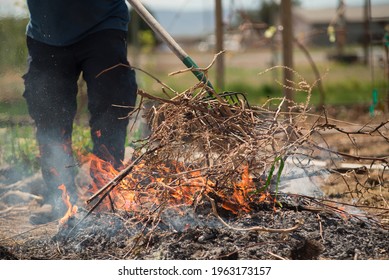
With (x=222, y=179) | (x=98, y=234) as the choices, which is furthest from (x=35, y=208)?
(x=222, y=179)

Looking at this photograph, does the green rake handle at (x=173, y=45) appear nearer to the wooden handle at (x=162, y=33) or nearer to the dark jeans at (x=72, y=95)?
the wooden handle at (x=162, y=33)

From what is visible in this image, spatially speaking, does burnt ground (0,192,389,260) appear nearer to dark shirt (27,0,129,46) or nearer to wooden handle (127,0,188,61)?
wooden handle (127,0,188,61)

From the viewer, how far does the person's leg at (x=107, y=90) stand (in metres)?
5.31

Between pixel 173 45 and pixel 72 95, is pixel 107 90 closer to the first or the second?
pixel 72 95

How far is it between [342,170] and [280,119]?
145cm

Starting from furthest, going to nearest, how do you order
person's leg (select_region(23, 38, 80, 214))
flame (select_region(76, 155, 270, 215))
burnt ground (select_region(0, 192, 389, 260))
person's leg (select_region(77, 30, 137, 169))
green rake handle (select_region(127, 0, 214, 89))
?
person's leg (select_region(23, 38, 80, 214)) → person's leg (select_region(77, 30, 137, 169)) → green rake handle (select_region(127, 0, 214, 89)) → flame (select_region(76, 155, 270, 215)) → burnt ground (select_region(0, 192, 389, 260))

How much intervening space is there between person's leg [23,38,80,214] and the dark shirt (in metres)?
0.10

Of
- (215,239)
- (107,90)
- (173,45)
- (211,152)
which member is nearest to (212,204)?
(215,239)

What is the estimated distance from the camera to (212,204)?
163 inches

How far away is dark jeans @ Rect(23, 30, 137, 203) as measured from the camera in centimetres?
532

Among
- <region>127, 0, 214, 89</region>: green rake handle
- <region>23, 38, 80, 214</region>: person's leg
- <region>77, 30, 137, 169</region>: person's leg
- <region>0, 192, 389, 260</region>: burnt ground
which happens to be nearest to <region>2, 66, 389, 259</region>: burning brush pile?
<region>0, 192, 389, 260</region>: burnt ground

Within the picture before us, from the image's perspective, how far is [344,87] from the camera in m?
15.0

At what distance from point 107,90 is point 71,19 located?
0.51 metres
